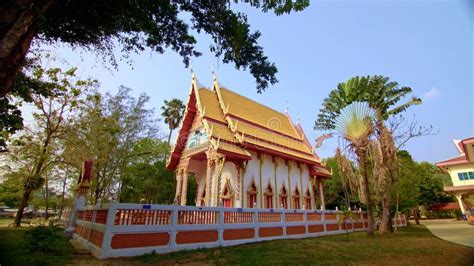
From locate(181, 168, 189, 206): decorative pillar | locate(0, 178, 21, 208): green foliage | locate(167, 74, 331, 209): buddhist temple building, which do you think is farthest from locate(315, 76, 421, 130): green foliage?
locate(0, 178, 21, 208): green foliage

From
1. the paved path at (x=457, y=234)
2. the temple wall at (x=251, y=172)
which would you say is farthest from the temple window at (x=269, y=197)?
the paved path at (x=457, y=234)

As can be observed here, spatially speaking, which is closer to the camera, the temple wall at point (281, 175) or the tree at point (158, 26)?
the tree at point (158, 26)

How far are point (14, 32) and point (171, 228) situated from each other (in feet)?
20.8

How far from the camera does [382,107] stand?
1413 centimetres

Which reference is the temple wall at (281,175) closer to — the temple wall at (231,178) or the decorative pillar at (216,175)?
the temple wall at (231,178)

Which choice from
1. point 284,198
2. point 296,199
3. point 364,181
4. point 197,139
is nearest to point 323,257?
point 364,181

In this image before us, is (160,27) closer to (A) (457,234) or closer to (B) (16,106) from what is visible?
(B) (16,106)

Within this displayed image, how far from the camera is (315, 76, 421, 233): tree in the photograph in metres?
13.7

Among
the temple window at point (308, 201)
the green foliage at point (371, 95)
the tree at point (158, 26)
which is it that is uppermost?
the green foliage at point (371, 95)

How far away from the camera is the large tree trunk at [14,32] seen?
2.07 metres

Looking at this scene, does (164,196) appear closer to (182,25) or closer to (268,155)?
(268,155)

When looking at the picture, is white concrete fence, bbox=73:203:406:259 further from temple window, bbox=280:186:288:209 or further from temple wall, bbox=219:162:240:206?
temple window, bbox=280:186:288:209

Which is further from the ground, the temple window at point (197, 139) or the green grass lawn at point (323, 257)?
the temple window at point (197, 139)

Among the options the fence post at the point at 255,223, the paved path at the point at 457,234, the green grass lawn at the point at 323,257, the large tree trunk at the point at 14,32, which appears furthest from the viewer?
the paved path at the point at 457,234
